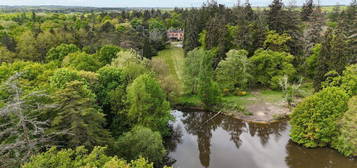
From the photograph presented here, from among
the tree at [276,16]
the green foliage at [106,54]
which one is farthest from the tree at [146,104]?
the tree at [276,16]

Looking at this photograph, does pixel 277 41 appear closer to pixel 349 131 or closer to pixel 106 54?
pixel 349 131

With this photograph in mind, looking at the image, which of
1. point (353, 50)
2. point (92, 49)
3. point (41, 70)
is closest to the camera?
point (41, 70)

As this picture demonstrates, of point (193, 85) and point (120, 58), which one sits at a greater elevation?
point (120, 58)

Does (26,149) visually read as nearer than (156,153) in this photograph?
Yes

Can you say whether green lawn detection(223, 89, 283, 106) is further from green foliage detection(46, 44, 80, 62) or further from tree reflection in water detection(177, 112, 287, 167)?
green foliage detection(46, 44, 80, 62)

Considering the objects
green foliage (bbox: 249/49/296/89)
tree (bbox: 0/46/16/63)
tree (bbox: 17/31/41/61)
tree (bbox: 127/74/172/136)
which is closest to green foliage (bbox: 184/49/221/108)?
tree (bbox: 127/74/172/136)

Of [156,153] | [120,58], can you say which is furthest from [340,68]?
[120,58]

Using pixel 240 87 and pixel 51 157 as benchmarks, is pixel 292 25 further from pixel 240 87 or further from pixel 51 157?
pixel 51 157

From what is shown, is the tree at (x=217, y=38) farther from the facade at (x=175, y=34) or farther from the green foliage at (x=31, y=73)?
the facade at (x=175, y=34)
